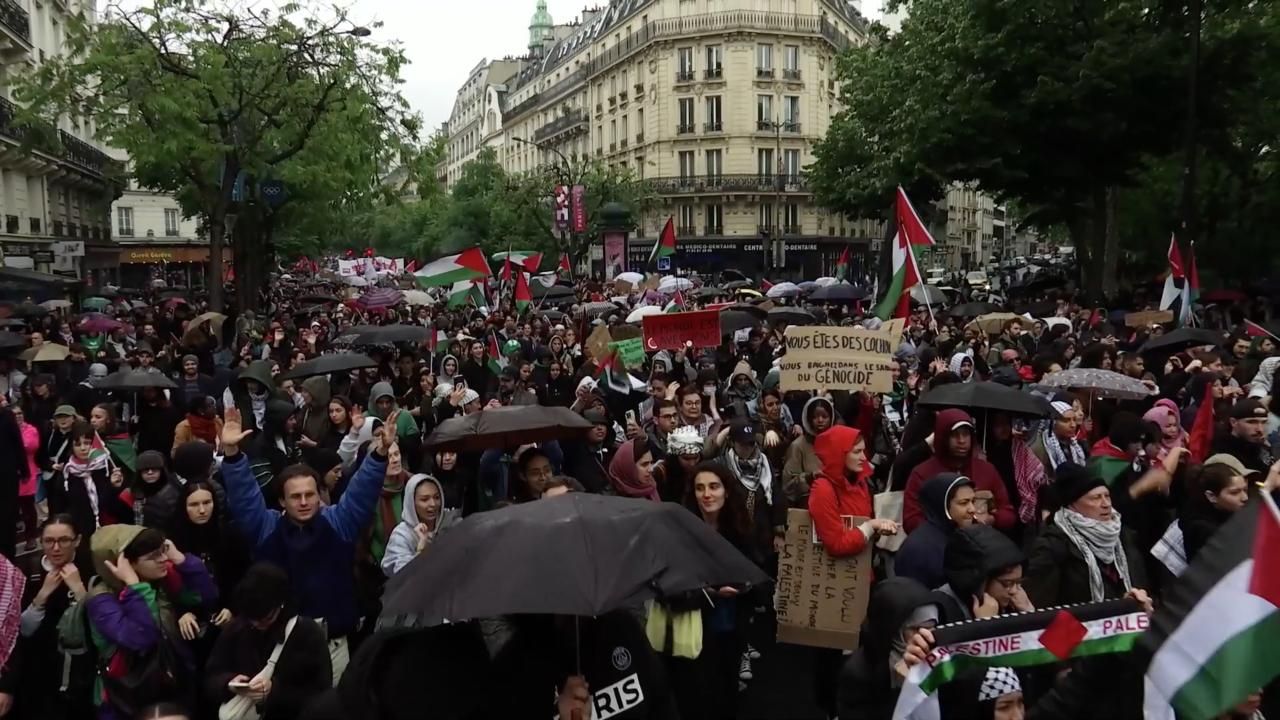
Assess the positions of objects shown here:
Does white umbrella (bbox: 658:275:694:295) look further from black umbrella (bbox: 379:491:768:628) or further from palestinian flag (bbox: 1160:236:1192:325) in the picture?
black umbrella (bbox: 379:491:768:628)

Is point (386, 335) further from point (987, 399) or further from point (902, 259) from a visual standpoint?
point (987, 399)

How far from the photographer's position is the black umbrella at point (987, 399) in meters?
6.56

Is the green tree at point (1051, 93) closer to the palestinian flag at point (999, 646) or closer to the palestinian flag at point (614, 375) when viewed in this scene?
the palestinian flag at point (614, 375)

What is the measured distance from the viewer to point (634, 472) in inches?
248

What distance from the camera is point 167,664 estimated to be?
14.7ft

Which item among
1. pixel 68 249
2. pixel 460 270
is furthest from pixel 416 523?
pixel 68 249

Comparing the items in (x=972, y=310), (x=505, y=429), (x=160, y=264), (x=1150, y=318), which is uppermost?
(x=160, y=264)

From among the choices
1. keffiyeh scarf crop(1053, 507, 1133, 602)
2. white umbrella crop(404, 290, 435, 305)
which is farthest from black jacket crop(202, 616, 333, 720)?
white umbrella crop(404, 290, 435, 305)

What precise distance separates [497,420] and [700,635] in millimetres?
2029

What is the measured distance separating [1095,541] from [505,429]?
3151 millimetres

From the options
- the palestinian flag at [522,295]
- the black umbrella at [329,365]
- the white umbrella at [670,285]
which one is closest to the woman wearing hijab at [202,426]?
the black umbrella at [329,365]

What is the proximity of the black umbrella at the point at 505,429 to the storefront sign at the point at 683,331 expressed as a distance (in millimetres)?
4360

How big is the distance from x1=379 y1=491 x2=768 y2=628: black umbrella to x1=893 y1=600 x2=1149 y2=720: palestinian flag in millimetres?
632

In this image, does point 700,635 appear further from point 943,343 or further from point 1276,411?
point 943,343
